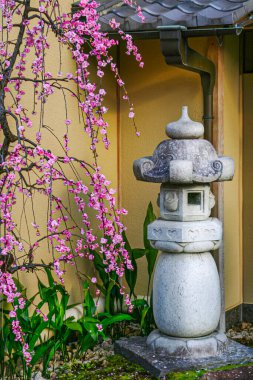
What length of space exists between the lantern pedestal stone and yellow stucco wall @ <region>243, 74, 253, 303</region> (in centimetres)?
140

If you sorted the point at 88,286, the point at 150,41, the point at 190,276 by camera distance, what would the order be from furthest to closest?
the point at 150,41
the point at 88,286
the point at 190,276

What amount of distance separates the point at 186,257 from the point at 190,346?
0.65 meters

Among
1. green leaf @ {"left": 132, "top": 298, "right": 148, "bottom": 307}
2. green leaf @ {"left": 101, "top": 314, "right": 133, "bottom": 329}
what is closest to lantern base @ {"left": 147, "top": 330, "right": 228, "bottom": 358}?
green leaf @ {"left": 101, "top": 314, "right": 133, "bottom": 329}

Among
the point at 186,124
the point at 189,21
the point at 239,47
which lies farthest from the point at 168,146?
the point at 239,47

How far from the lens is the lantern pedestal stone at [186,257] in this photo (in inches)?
224

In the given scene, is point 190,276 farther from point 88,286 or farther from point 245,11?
point 245,11

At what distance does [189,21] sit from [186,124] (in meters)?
0.77

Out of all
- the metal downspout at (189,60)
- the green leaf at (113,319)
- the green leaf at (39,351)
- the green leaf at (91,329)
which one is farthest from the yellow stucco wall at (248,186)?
the green leaf at (39,351)

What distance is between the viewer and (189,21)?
5.84m

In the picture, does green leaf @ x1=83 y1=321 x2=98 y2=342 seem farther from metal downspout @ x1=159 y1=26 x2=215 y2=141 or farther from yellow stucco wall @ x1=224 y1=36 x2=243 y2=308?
metal downspout @ x1=159 y1=26 x2=215 y2=141

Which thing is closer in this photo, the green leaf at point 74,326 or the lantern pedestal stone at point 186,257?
the lantern pedestal stone at point 186,257

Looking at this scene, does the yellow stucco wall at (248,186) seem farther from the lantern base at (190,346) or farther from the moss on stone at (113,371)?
the moss on stone at (113,371)

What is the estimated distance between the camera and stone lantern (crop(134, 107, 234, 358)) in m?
5.70

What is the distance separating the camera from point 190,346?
5754 mm
